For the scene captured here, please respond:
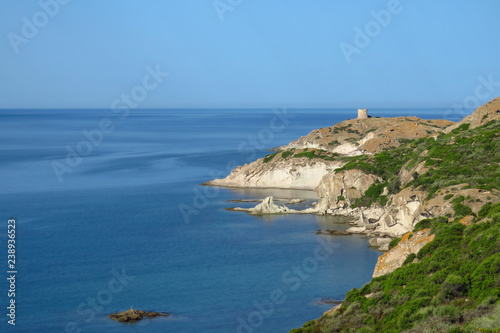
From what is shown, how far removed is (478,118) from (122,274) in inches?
1886

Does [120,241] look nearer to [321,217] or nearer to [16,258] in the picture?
[16,258]

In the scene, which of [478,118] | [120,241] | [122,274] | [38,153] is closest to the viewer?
[122,274]

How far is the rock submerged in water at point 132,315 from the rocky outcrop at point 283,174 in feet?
171

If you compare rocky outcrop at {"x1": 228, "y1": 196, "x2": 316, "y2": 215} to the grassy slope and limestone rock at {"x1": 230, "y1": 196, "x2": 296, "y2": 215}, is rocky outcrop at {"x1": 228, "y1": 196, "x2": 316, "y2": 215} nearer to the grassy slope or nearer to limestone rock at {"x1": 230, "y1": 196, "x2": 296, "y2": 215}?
limestone rock at {"x1": 230, "y1": 196, "x2": 296, "y2": 215}

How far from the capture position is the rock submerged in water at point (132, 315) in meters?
38.6

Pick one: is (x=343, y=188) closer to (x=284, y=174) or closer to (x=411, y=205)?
(x=411, y=205)

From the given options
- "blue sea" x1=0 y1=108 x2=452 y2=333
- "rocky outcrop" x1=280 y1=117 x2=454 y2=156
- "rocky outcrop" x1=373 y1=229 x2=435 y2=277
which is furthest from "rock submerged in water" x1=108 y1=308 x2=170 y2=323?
"rocky outcrop" x1=280 y1=117 x2=454 y2=156

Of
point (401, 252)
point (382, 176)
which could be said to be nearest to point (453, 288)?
point (401, 252)

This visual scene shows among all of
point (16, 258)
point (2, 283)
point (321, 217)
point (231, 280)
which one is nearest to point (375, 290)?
point (231, 280)

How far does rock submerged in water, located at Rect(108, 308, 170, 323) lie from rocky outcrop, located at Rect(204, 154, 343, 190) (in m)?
52.1

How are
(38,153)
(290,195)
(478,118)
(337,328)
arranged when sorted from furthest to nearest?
(38,153) < (290,195) < (478,118) < (337,328)

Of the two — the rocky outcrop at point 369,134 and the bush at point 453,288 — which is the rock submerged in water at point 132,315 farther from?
the rocky outcrop at point 369,134

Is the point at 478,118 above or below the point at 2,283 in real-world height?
above

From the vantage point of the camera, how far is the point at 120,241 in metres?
60.5
